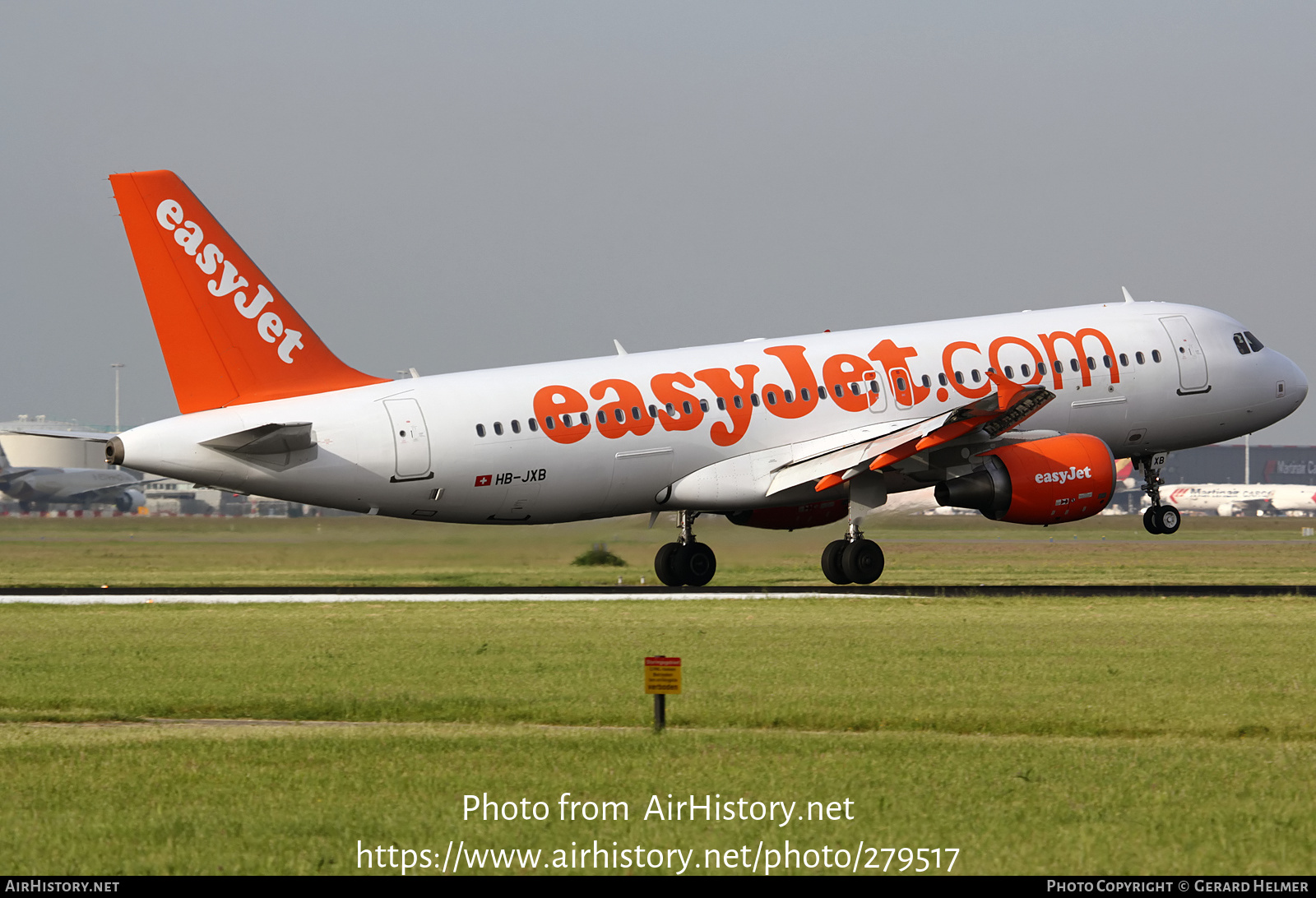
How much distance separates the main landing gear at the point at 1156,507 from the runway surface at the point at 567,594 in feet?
5.23

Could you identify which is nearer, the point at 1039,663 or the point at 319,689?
the point at 319,689

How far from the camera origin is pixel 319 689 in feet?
69.9

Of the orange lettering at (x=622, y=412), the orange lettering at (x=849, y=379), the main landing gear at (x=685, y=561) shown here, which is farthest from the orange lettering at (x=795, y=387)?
the main landing gear at (x=685, y=561)

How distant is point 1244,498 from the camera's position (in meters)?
166

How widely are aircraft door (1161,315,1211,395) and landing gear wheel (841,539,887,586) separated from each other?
9313 millimetres

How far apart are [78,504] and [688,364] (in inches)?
4114

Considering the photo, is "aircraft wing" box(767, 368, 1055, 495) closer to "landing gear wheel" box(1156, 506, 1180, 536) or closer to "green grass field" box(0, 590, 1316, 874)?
"green grass field" box(0, 590, 1316, 874)

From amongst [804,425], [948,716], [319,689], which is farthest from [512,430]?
[948,716]

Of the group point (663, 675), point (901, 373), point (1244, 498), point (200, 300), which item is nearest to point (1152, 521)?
point (901, 373)

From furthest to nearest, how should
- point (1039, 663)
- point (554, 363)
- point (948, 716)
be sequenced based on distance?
point (554, 363) < point (1039, 663) < point (948, 716)

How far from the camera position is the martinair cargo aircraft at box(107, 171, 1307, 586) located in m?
34.2

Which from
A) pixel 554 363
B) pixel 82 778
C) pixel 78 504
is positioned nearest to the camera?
pixel 82 778

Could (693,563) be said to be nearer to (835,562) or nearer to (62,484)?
(835,562)
